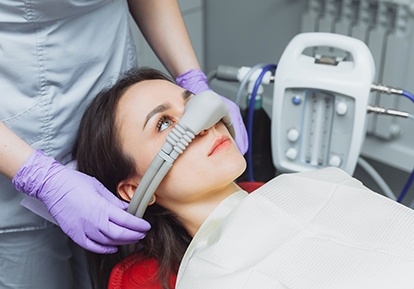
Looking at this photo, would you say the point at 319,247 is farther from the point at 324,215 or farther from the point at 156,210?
the point at 156,210

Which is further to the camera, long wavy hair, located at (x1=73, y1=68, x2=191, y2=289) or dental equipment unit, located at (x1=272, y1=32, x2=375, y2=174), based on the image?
dental equipment unit, located at (x1=272, y1=32, x2=375, y2=174)

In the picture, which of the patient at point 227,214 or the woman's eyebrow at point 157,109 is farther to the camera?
the woman's eyebrow at point 157,109

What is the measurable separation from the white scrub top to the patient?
0.06m

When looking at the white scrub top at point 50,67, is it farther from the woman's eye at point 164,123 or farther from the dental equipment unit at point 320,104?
the dental equipment unit at point 320,104

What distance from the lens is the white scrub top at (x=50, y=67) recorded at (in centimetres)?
132

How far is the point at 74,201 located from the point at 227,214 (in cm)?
35

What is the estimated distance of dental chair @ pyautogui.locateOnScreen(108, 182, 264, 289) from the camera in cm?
138

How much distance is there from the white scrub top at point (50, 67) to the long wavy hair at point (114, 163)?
0.04 m

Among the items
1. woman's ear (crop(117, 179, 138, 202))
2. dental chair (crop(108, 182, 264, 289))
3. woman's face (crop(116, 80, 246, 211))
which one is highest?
woman's face (crop(116, 80, 246, 211))

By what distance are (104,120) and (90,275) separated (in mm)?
466

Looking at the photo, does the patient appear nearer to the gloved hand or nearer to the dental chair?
the dental chair

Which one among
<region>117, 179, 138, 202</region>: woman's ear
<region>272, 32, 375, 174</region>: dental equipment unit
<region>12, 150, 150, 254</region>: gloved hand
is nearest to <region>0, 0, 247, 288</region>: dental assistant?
<region>12, 150, 150, 254</region>: gloved hand

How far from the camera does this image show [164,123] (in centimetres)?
139

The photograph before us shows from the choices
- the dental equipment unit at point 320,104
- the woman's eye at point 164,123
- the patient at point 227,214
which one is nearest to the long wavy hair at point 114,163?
the patient at point 227,214
